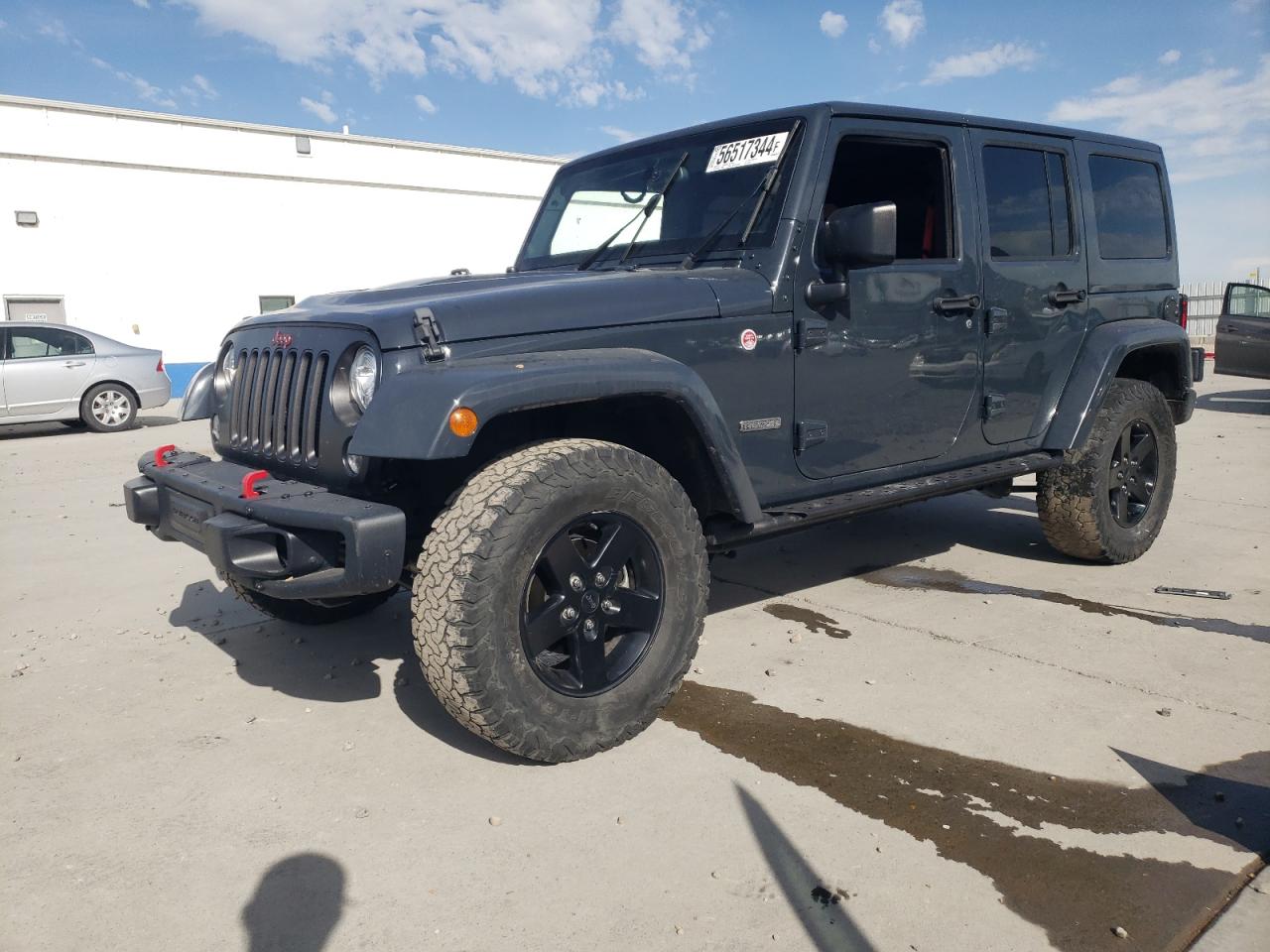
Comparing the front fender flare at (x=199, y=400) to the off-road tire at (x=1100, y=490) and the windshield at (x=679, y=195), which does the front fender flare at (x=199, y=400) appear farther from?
the off-road tire at (x=1100, y=490)

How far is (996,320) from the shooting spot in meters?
4.08

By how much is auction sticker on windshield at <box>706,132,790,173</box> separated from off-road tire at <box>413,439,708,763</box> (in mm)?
1386

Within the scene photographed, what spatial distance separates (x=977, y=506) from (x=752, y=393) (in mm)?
3773

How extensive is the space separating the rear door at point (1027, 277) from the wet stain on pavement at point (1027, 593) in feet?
2.51

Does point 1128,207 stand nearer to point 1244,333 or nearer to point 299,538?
point 299,538

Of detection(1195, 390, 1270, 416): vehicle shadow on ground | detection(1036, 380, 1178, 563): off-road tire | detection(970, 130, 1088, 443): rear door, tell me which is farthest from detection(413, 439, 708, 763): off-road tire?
detection(1195, 390, 1270, 416): vehicle shadow on ground

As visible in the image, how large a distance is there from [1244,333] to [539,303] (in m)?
11.6

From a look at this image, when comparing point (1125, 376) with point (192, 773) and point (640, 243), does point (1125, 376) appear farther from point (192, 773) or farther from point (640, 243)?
point (192, 773)

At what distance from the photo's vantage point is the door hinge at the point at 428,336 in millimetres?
2732

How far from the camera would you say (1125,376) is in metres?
5.08

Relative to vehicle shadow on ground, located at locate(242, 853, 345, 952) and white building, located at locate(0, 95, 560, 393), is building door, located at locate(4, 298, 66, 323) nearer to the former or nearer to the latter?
white building, located at locate(0, 95, 560, 393)

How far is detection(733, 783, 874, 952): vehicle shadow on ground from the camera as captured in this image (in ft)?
6.73

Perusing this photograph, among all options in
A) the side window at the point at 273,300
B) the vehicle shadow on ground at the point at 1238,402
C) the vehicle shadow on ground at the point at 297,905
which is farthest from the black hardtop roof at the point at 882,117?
the side window at the point at 273,300

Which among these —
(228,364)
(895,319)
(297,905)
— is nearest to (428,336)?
(228,364)
